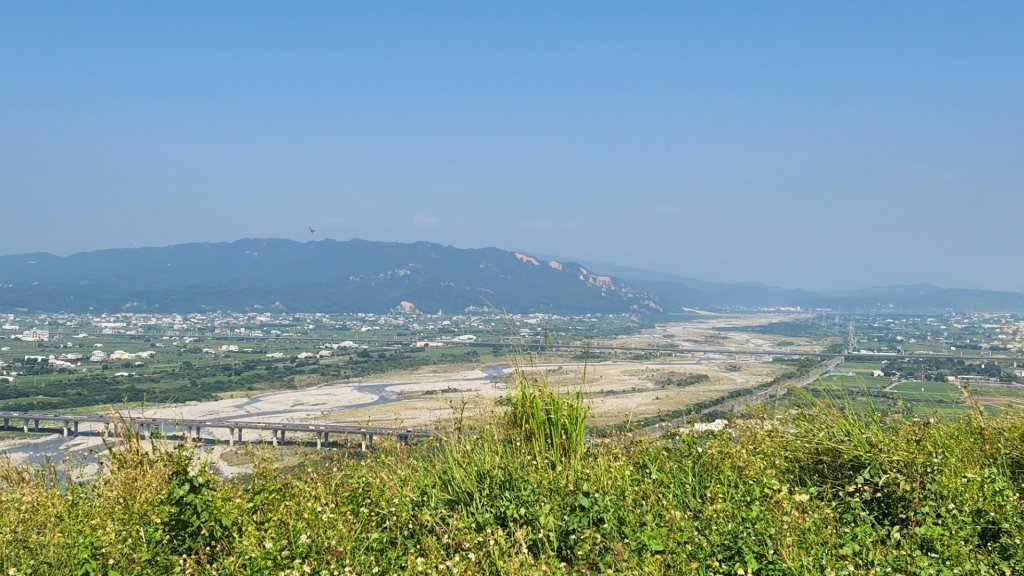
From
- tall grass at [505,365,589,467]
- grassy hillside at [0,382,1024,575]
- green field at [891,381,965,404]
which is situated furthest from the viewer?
green field at [891,381,965,404]

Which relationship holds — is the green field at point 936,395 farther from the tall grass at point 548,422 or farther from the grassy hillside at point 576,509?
the tall grass at point 548,422

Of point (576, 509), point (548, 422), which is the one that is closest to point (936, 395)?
point (548, 422)

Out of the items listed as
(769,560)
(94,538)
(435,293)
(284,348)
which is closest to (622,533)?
(769,560)

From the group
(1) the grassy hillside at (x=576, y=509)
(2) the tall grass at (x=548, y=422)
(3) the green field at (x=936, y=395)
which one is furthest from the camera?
(3) the green field at (x=936, y=395)

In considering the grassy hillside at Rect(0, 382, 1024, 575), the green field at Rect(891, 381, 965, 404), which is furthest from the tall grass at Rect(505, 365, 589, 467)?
the green field at Rect(891, 381, 965, 404)

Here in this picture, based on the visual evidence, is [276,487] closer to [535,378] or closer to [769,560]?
[535,378]

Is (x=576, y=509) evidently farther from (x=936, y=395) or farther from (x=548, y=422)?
(x=936, y=395)

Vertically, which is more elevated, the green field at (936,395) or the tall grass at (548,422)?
the tall grass at (548,422)

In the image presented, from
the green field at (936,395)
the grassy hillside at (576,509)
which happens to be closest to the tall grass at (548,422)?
the grassy hillside at (576,509)

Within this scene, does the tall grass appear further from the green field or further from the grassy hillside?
the green field
